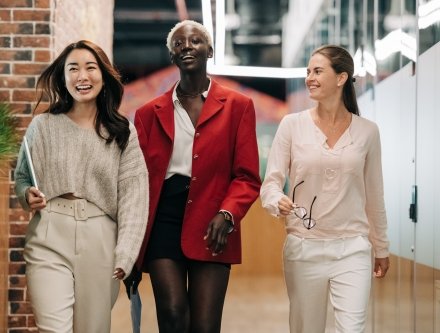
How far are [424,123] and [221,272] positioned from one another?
4.38 ft

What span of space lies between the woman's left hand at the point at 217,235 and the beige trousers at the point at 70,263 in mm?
377

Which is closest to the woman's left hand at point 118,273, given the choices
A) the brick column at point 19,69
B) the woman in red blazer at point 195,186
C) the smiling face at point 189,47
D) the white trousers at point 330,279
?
the woman in red blazer at point 195,186

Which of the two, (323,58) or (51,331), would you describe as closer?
(51,331)

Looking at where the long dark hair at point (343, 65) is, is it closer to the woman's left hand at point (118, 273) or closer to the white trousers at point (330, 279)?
the white trousers at point (330, 279)

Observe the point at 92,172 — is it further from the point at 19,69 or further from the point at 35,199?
the point at 19,69

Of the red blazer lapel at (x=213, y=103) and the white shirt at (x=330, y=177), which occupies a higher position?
the red blazer lapel at (x=213, y=103)

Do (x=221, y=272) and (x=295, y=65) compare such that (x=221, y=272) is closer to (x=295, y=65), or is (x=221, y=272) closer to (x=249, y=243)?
(x=249, y=243)

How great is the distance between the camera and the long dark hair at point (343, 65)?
145 inches

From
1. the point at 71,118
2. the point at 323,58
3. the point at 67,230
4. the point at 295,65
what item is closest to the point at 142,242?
A: the point at 67,230

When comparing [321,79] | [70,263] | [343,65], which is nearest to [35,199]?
[70,263]

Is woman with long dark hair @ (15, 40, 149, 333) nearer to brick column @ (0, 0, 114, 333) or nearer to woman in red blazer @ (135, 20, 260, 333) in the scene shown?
woman in red blazer @ (135, 20, 260, 333)

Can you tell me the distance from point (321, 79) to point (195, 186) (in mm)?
693

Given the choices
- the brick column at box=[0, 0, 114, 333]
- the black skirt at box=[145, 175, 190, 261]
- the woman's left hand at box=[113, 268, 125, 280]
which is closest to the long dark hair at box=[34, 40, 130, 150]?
the black skirt at box=[145, 175, 190, 261]

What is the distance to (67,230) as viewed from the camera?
3.25 metres
